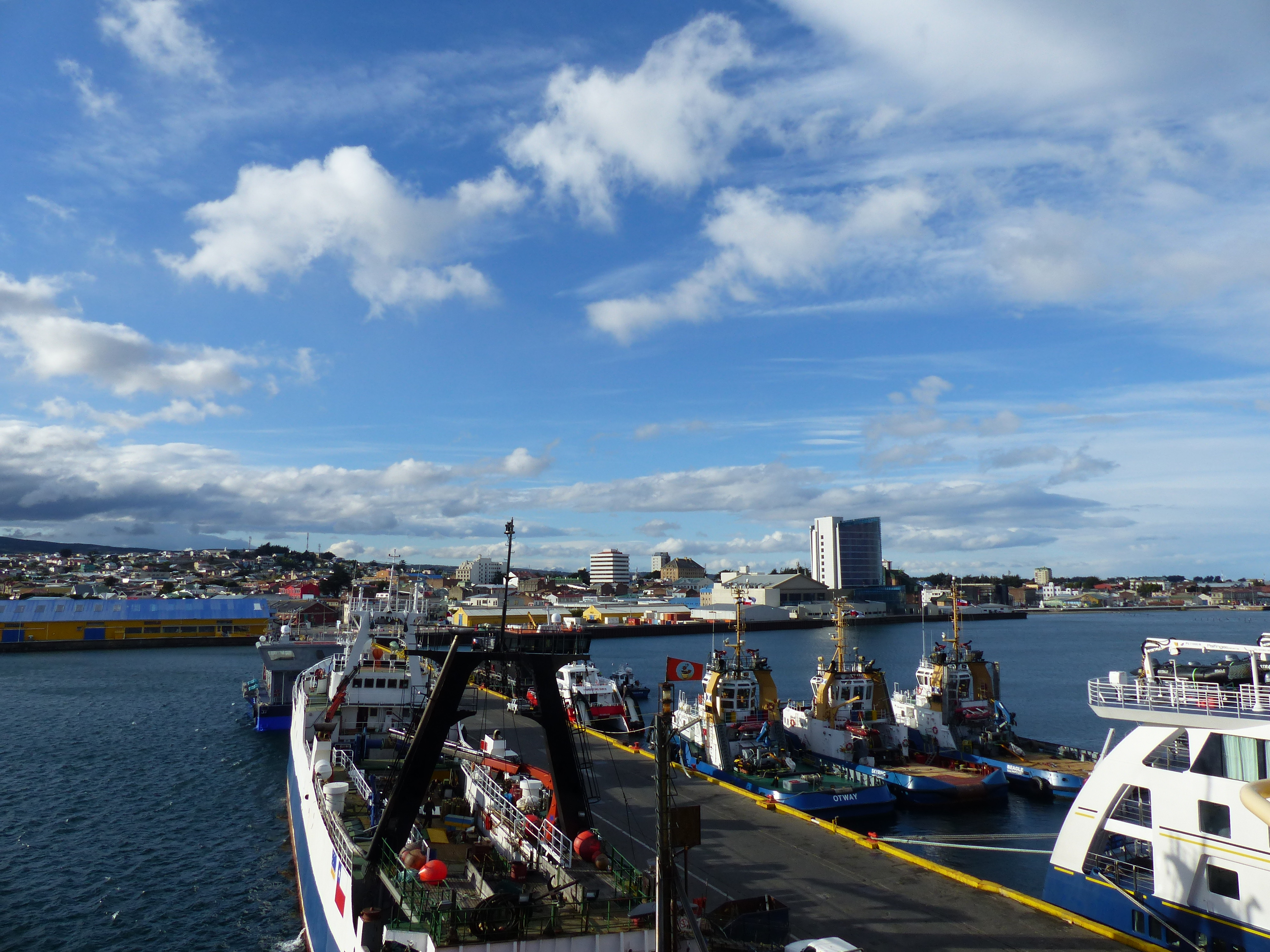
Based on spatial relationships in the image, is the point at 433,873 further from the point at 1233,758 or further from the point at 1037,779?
the point at 1037,779

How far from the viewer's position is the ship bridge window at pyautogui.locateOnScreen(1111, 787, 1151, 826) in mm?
17844

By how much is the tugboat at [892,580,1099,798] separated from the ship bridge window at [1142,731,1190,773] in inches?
792

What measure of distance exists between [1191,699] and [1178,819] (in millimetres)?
2621

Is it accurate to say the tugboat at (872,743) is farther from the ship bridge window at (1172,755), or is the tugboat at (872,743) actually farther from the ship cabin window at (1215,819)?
the ship cabin window at (1215,819)

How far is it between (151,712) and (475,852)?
5197 centimetres

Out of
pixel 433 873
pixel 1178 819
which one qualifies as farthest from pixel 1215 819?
pixel 433 873

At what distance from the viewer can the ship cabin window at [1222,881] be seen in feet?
51.4

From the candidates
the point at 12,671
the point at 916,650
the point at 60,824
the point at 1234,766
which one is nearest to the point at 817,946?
the point at 1234,766

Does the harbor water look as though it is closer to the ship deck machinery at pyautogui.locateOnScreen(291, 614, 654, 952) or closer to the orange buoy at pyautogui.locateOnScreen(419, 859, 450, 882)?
the ship deck machinery at pyautogui.locateOnScreen(291, 614, 654, 952)

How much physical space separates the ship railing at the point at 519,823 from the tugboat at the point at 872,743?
1956 cm

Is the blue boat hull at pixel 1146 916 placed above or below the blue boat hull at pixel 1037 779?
above

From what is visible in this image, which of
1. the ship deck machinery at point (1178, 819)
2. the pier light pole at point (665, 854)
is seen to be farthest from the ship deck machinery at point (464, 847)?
the ship deck machinery at point (1178, 819)

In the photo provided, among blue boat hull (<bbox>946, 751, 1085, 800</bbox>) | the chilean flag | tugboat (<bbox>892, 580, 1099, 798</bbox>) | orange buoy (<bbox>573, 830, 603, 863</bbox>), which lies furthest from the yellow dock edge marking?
tugboat (<bbox>892, 580, 1099, 798</bbox>)

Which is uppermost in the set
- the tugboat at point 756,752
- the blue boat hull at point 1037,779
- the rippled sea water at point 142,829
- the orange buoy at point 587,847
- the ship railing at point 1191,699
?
the ship railing at point 1191,699
